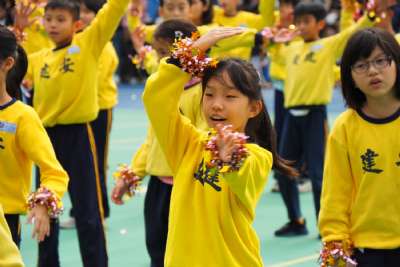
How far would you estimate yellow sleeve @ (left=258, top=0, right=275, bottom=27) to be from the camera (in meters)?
8.21

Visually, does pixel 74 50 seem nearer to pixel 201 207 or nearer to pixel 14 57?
pixel 14 57

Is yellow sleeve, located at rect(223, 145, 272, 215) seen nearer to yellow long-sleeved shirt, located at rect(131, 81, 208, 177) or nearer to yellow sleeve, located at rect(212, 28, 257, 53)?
yellow long-sleeved shirt, located at rect(131, 81, 208, 177)

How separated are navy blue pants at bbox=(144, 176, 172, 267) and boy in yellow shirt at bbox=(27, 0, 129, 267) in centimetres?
75

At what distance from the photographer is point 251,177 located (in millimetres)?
3420

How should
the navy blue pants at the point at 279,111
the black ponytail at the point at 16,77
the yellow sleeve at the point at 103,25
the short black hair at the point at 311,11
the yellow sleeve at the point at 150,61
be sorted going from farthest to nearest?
the navy blue pants at the point at 279,111, the short black hair at the point at 311,11, the yellow sleeve at the point at 150,61, the yellow sleeve at the point at 103,25, the black ponytail at the point at 16,77

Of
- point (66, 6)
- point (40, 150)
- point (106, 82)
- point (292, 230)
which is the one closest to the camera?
point (40, 150)

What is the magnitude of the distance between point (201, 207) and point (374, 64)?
0.99 m

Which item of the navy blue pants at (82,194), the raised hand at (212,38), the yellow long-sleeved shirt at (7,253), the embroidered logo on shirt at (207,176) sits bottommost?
the navy blue pants at (82,194)

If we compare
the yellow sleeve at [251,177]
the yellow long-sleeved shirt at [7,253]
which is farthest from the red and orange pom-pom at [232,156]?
the yellow long-sleeved shirt at [7,253]

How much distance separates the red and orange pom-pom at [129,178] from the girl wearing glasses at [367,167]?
1458 mm

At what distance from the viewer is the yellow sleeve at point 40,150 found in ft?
14.2

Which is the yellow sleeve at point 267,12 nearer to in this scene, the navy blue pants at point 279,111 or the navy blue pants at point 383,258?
the navy blue pants at point 279,111

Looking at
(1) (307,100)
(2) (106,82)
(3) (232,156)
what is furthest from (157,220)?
(2) (106,82)

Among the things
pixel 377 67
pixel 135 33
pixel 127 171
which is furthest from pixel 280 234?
pixel 377 67
